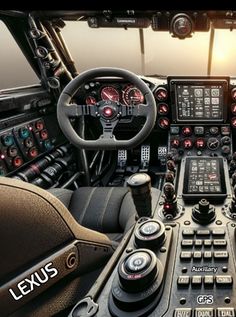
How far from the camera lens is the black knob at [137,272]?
1.16 metres

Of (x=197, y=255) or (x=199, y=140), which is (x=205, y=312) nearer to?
(x=197, y=255)

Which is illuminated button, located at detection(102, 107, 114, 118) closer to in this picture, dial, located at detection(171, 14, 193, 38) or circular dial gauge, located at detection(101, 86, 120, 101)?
dial, located at detection(171, 14, 193, 38)

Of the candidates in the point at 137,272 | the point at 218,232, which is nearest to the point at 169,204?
the point at 218,232

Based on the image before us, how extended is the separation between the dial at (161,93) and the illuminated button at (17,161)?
3.85ft

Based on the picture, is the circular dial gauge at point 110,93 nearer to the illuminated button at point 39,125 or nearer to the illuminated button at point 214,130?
the illuminated button at point 39,125

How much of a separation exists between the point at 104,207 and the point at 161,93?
1181 millimetres

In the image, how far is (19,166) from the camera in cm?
268

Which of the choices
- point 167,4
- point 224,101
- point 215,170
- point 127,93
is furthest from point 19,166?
point 167,4

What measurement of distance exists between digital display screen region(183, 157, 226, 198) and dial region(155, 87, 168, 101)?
627 mm

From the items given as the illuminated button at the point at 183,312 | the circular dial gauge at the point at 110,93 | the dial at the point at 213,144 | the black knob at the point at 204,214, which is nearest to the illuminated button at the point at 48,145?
the circular dial gauge at the point at 110,93

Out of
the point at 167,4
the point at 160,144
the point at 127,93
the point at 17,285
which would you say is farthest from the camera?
the point at 160,144

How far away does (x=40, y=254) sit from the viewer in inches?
37.7

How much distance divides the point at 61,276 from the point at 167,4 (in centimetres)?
80

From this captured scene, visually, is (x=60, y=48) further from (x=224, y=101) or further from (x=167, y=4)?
(x=167, y=4)
